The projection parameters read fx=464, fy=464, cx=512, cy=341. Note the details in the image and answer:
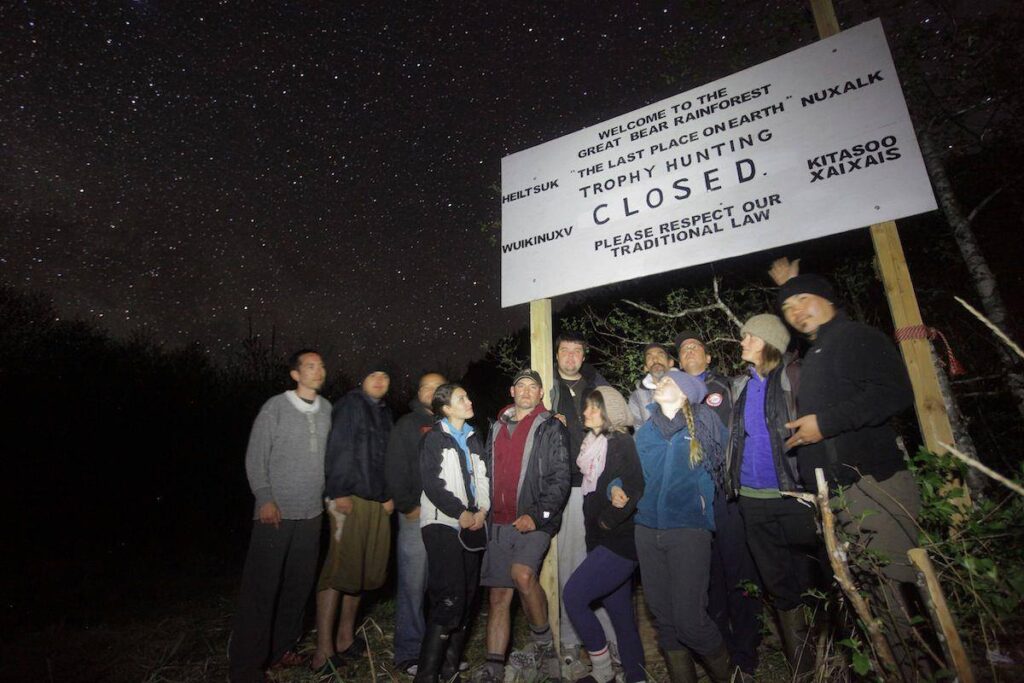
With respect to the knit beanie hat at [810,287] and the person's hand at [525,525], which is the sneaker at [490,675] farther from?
the knit beanie hat at [810,287]

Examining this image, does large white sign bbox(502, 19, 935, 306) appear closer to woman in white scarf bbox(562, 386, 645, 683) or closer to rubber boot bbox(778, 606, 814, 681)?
woman in white scarf bbox(562, 386, 645, 683)

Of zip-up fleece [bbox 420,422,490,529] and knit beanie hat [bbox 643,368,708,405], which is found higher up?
knit beanie hat [bbox 643,368,708,405]

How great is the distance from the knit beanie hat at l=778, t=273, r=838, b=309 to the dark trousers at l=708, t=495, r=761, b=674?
1.52 meters

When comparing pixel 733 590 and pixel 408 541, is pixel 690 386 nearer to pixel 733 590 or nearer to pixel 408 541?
pixel 733 590

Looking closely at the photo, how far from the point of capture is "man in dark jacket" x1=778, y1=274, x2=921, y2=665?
2.28 meters

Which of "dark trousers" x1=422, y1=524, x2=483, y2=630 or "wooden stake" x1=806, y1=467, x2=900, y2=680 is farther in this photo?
"dark trousers" x1=422, y1=524, x2=483, y2=630

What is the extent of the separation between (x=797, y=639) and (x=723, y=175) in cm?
330

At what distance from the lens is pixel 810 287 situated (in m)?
2.78

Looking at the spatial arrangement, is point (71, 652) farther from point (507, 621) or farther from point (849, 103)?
point (849, 103)

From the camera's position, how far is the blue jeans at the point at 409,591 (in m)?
3.84

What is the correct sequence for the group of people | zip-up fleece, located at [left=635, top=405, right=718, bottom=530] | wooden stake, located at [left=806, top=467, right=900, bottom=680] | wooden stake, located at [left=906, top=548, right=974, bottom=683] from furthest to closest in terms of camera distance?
zip-up fleece, located at [left=635, top=405, right=718, bottom=530]
the group of people
wooden stake, located at [left=806, top=467, right=900, bottom=680]
wooden stake, located at [left=906, top=548, right=974, bottom=683]

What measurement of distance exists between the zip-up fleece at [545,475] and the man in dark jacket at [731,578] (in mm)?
1082

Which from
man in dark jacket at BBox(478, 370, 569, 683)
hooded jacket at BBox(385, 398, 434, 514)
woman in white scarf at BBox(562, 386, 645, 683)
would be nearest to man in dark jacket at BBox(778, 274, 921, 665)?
woman in white scarf at BBox(562, 386, 645, 683)

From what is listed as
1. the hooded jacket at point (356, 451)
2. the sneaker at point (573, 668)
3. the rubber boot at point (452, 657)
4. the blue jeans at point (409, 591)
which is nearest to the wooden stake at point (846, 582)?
the sneaker at point (573, 668)
